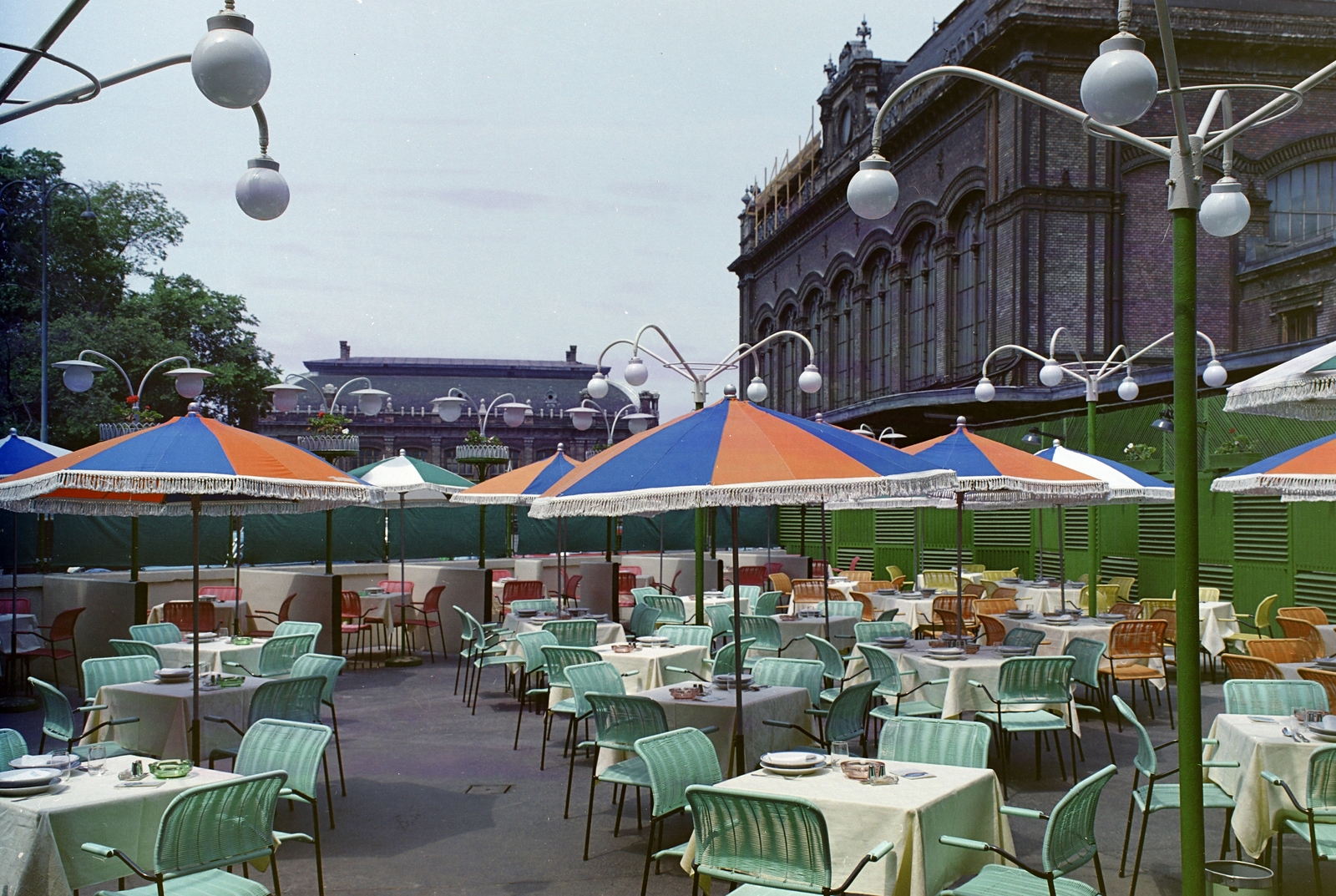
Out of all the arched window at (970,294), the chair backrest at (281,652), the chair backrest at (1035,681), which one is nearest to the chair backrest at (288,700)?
the chair backrest at (281,652)

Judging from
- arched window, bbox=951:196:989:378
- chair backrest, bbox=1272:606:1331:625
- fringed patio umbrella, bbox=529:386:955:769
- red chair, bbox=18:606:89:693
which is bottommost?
red chair, bbox=18:606:89:693

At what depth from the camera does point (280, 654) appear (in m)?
10.6

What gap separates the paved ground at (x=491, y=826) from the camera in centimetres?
681

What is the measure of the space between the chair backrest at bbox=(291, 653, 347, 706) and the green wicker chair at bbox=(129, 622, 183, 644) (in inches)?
102

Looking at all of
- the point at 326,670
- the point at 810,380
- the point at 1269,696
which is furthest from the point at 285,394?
the point at 1269,696

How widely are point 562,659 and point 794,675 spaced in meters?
2.29

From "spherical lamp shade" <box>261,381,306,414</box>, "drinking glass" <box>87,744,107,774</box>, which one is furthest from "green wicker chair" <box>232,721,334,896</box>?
"spherical lamp shade" <box>261,381,306,414</box>

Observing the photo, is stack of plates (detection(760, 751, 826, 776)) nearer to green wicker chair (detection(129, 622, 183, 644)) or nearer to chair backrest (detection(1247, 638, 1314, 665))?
chair backrest (detection(1247, 638, 1314, 665))

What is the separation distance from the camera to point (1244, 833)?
639 cm

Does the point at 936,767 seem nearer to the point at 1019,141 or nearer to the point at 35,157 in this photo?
the point at 1019,141

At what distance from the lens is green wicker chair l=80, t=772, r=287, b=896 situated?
504cm

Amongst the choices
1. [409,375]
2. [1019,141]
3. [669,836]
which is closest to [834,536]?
[1019,141]

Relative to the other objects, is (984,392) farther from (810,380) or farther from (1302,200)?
(1302,200)

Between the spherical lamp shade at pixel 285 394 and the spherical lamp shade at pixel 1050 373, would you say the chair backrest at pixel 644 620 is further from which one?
the spherical lamp shade at pixel 285 394
